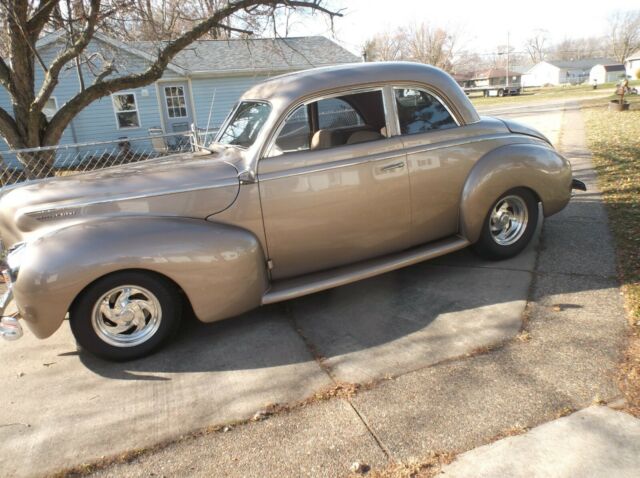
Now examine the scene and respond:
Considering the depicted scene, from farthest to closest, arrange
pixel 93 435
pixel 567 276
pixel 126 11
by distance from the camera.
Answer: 1. pixel 126 11
2. pixel 567 276
3. pixel 93 435

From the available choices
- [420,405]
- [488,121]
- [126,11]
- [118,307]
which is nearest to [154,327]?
[118,307]

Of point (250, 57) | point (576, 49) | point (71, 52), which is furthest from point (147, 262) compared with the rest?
point (576, 49)

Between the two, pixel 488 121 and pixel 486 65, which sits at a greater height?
pixel 486 65

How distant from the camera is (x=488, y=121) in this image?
4.54 metres

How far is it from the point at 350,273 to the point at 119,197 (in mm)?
1856

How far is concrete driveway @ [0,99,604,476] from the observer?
277 cm

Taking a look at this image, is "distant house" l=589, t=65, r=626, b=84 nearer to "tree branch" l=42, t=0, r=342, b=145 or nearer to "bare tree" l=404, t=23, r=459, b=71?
"bare tree" l=404, t=23, r=459, b=71

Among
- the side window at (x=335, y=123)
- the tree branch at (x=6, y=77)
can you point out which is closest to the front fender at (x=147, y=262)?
the side window at (x=335, y=123)

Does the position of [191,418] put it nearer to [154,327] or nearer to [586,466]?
[154,327]

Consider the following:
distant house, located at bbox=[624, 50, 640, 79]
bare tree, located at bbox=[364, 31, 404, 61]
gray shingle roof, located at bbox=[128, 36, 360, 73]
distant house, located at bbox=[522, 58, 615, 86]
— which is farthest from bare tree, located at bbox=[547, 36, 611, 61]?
gray shingle roof, located at bbox=[128, 36, 360, 73]

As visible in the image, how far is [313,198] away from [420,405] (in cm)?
174

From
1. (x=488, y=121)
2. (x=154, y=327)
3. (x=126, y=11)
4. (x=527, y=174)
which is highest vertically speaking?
(x=126, y=11)

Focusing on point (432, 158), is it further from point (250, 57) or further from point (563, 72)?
point (563, 72)

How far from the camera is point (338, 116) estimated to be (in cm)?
415
